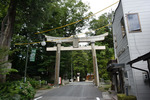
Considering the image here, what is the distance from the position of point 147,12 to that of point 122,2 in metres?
1.69

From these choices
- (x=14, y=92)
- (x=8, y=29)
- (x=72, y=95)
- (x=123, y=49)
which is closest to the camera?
(x=14, y=92)

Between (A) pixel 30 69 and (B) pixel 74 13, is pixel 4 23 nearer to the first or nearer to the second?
(A) pixel 30 69

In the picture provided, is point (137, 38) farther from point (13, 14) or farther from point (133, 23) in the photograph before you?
point (13, 14)

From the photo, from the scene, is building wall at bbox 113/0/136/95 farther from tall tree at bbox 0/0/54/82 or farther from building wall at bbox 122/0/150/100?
tall tree at bbox 0/0/54/82

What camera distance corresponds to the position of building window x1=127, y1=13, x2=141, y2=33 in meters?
7.06

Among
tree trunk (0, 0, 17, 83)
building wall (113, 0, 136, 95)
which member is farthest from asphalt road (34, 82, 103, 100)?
tree trunk (0, 0, 17, 83)

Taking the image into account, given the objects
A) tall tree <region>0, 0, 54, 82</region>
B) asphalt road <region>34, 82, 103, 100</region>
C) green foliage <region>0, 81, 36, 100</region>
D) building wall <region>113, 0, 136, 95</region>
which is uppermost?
tall tree <region>0, 0, 54, 82</region>

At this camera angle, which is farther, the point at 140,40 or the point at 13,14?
the point at 13,14

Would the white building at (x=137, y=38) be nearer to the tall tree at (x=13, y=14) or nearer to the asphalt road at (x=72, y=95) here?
the asphalt road at (x=72, y=95)

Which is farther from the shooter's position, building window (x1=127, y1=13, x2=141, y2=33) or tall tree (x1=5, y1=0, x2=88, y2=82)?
tall tree (x1=5, y1=0, x2=88, y2=82)

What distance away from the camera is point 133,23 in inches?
283

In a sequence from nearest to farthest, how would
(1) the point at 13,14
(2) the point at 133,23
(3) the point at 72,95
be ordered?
(2) the point at 133,23 < (3) the point at 72,95 < (1) the point at 13,14

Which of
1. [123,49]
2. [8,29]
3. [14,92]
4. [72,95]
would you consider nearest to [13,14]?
[8,29]

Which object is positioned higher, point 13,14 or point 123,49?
point 13,14
